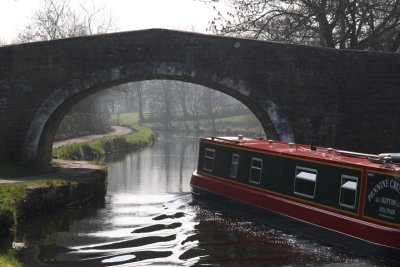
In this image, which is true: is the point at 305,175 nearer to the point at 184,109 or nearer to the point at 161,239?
the point at 161,239

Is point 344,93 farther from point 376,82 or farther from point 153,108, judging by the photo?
point 153,108

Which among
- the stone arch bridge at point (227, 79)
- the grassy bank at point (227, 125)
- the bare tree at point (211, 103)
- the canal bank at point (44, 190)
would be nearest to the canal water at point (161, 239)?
the canal bank at point (44, 190)

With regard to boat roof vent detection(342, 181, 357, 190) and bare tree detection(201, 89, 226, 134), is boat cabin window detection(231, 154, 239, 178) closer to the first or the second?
boat roof vent detection(342, 181, 357, 190)

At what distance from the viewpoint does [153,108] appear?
230ft

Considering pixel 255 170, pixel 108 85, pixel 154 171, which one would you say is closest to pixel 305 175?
pixel 255 170

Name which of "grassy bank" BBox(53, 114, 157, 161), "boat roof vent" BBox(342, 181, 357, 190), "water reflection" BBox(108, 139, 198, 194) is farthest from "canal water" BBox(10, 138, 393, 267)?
"grassy bank" BBox(53, 114, 157, 161)

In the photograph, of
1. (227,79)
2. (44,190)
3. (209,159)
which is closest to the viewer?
(44,190)

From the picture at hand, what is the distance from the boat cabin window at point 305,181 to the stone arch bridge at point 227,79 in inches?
167

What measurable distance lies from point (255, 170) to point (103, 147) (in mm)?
16075

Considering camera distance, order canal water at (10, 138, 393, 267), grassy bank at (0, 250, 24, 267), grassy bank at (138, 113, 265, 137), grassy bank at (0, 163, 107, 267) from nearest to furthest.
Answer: grassy bank at (0, 250, 24, 267) < canal water at (10, 138, 393, 267) < grassy bank at (0, 163, 107, 267) < grassy bank at (138, 113, 265, 137)

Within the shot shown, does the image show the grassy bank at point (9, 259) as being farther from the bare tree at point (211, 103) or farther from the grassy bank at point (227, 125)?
the bare tree at point (211, 103)

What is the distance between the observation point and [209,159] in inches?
523

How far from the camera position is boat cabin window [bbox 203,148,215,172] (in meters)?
13.2

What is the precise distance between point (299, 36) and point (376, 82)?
5292 millimetres
